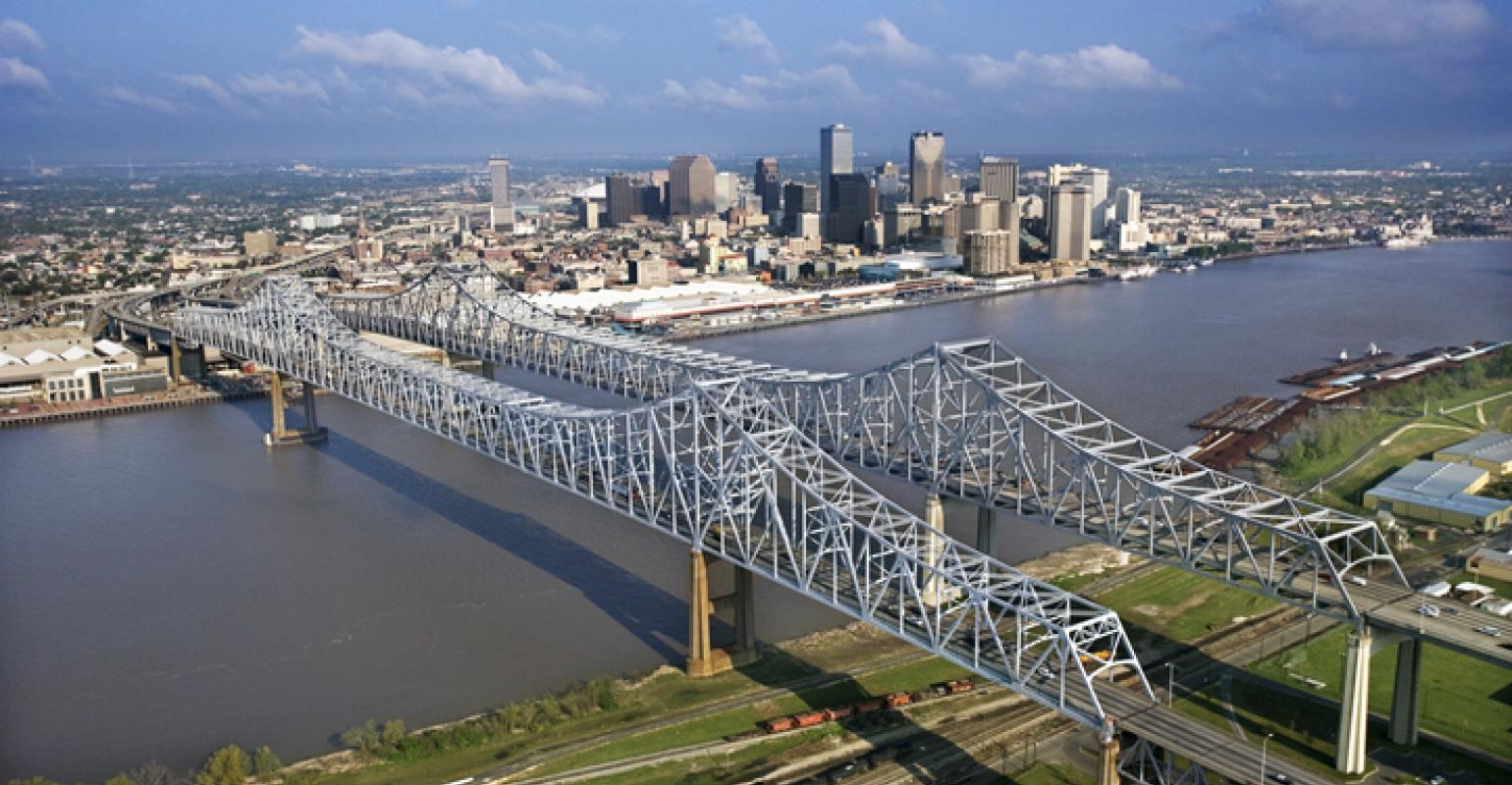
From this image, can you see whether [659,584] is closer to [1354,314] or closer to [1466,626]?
[1466,626]

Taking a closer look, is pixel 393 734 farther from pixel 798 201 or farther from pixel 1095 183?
pixel 1095 183

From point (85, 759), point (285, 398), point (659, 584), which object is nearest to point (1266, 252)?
point (285, 398)

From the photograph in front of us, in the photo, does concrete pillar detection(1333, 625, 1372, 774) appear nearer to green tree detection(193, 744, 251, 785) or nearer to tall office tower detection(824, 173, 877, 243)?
green tree detection(193, 744, 251, 785)

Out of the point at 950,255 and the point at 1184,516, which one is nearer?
the point at 1184,516

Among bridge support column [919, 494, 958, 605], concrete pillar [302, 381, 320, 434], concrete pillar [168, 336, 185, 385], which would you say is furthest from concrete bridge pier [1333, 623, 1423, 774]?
concrete pillar [168, 336, 185, 385]

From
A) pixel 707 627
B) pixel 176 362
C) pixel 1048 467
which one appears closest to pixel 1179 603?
pixel 1048 467

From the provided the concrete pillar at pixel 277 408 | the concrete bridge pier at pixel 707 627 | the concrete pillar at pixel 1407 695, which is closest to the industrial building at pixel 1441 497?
the concrete pillar at pixel 1407 695
